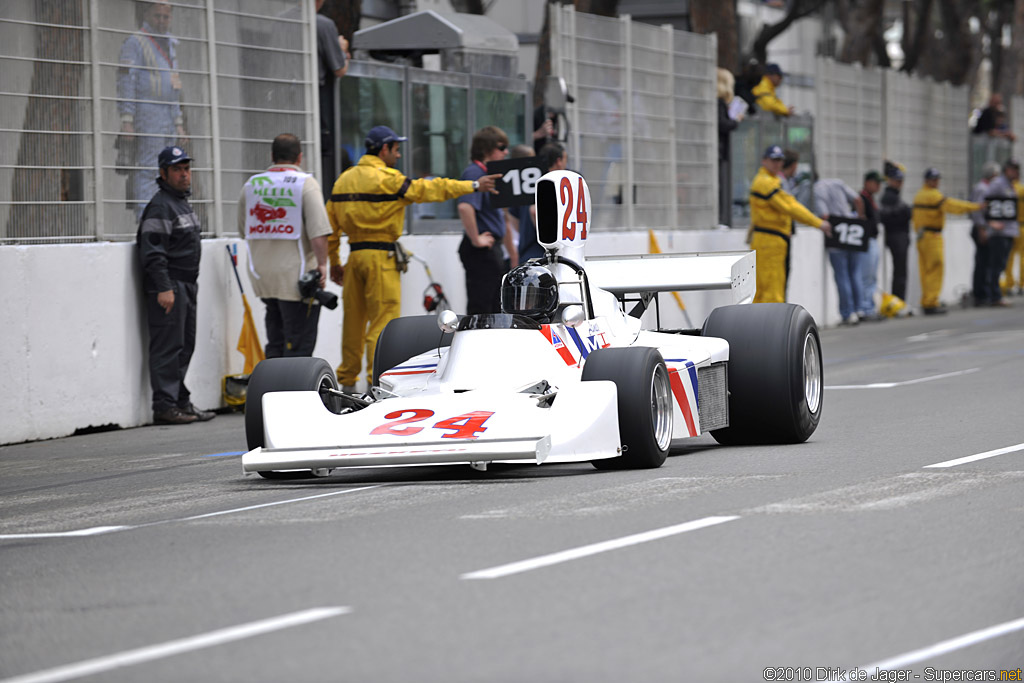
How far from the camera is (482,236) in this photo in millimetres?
15508

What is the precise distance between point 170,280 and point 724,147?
11.8m

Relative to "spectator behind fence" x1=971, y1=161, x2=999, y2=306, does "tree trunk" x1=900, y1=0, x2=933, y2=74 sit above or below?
above

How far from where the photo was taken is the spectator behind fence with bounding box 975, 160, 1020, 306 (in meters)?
28.9

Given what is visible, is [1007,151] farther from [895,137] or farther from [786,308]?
[786,308]

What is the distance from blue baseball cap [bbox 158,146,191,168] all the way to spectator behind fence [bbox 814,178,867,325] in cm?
1286

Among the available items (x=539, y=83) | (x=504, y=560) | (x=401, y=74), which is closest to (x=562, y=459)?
(x=504, y=560)

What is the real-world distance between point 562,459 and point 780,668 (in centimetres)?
370

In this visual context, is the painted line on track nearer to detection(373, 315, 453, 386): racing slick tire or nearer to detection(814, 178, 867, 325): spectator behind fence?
detection(373, 315, 453, 386): racing slick tire

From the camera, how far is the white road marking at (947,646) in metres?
5.05

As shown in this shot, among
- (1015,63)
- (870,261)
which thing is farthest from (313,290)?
(1015,63)

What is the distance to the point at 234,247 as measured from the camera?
14.4 meters

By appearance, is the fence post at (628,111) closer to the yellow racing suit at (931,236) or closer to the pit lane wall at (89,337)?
the pit lane wall at (89,337)

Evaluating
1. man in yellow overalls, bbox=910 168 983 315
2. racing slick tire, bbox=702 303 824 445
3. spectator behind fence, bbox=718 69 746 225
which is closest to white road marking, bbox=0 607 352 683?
racing slick tire, bbox=702 303 824 445

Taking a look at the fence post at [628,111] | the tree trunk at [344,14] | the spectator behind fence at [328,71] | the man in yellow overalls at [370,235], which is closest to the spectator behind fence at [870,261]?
the fence post at [628,111]
